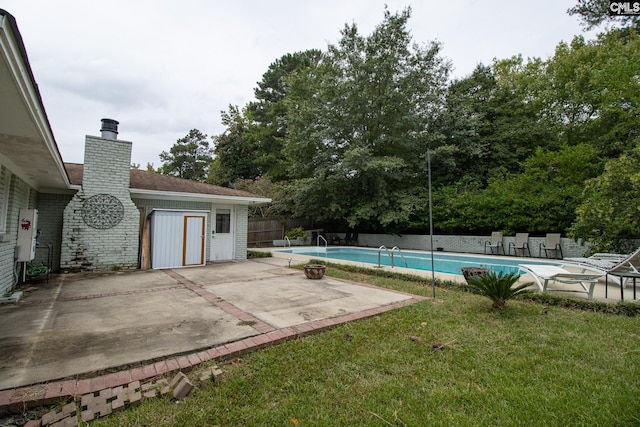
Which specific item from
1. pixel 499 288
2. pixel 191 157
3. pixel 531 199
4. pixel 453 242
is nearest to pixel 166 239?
pixel 499 288

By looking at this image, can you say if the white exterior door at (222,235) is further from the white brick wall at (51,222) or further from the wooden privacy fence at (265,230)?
the wooden privacy fence at (265,230)

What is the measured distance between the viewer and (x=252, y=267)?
918cm

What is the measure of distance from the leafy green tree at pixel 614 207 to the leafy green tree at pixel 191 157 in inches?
1515

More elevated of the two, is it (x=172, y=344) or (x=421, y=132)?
(x=421, y=132)

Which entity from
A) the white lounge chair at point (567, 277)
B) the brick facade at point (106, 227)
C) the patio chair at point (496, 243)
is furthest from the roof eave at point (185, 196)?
the patio chair at point (496, 243)

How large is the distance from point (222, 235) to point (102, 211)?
145 inches

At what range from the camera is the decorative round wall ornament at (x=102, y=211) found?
26.3ft

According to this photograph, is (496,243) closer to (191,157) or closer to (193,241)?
(193,241)

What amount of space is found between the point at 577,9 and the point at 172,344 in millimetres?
20930

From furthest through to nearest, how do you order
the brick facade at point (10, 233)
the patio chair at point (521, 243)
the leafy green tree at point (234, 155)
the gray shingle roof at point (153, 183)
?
the leafy green tree at point (234, 155) → the patio chair at point (521, 243) → the gray shingle roof at point (153, 183) → the brick facade at point (10, 233)

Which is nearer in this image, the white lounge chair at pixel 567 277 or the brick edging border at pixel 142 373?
the brick edging border at pixel 142 373

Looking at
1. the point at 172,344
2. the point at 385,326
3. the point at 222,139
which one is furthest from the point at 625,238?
the point at 222,139

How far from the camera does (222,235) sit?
10781 millimetres

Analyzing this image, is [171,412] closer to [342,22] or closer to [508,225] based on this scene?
[508,225]
